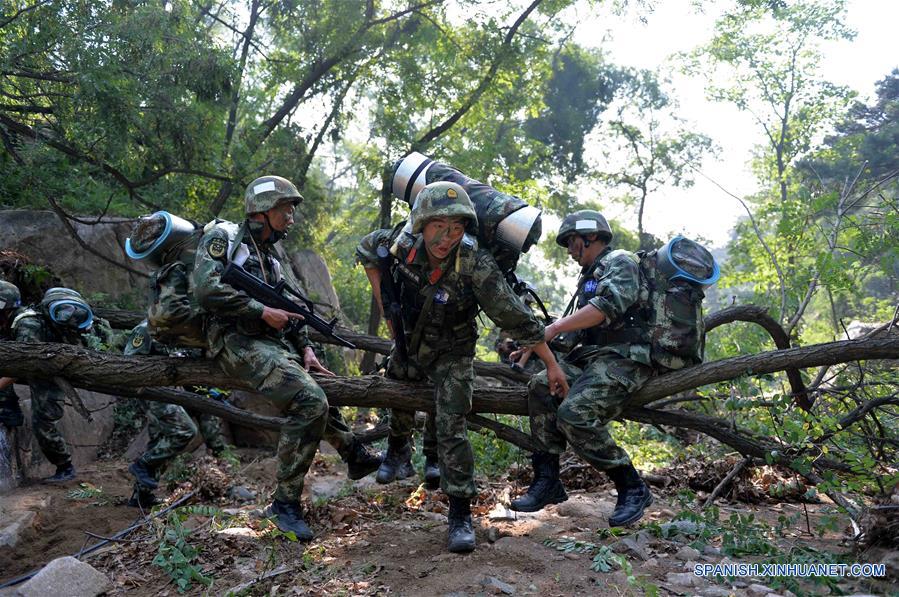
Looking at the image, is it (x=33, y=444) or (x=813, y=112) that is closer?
(x=33, y=444)

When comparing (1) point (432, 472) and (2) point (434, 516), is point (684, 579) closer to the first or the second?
(2) point (434, 516)

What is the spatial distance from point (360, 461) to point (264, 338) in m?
1.23

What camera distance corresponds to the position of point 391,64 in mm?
12367

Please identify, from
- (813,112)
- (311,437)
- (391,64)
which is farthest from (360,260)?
(813,112)

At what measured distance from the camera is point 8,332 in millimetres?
6438

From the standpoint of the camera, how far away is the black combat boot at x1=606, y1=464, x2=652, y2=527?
4.28 m

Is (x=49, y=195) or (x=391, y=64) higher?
(x=391, y=64)

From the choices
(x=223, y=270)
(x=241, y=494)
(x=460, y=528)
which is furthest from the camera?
(x=241, y=494)

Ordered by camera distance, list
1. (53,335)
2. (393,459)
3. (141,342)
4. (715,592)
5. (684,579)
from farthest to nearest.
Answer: (53,335) < (141,342) < (393,459) < (684,579) < (715,592)

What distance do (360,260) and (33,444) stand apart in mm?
5031

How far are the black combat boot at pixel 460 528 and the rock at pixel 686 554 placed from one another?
1.17 m

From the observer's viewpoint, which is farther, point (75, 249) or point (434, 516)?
point (75, 249)

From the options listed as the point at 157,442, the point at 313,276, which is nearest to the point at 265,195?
the point at 157,442

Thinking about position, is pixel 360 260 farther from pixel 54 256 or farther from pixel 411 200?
pixel 54 256
